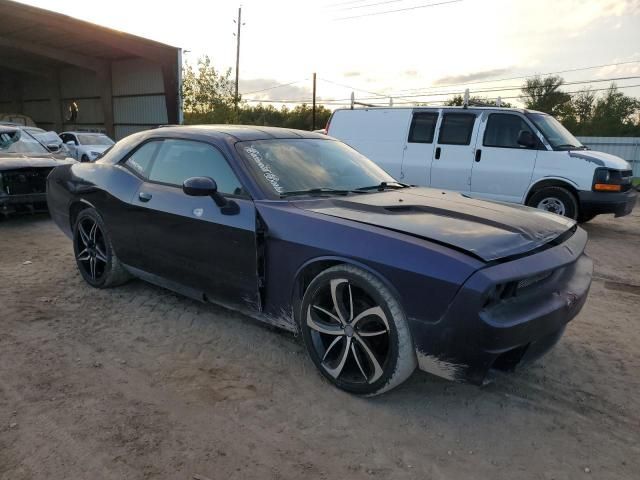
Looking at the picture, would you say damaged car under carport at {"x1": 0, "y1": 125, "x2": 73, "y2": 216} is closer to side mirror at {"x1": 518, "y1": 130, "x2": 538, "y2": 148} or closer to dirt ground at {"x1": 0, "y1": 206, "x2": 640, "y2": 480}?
dirt ground at {"x1": 0, "y1": 206, "x2": 640, "y2": 480}

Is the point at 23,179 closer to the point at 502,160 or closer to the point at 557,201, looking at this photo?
the point at 502,160

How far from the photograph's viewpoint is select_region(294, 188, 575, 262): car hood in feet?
8.36

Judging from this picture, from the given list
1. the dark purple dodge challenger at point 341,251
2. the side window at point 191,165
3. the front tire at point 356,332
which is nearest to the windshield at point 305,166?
the dark purple dodge challenger at point 341,251

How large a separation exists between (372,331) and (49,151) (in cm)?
786

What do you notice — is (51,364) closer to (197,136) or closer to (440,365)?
(197,136)

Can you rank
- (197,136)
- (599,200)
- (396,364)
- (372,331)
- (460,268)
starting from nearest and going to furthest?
(460,268), (396,364), (372,331), (197,136), (599,200)

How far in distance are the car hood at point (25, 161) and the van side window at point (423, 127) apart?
5.76 metres

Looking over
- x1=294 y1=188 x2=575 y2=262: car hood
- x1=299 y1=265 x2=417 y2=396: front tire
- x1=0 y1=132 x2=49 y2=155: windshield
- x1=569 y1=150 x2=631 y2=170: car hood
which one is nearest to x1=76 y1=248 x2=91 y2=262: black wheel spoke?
x1=294 y1=188 x2=575 y2=262: car hood

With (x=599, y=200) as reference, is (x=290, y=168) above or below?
above

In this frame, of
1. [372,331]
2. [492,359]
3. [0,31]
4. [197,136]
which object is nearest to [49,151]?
[197,136]

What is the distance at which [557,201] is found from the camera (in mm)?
7590

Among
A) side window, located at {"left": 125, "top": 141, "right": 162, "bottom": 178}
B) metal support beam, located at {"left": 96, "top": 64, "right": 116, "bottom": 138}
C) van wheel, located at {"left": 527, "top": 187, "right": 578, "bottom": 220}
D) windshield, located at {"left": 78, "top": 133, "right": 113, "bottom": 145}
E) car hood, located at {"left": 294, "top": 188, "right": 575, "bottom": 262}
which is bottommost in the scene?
van wheel, located at {"left": 527, "top": 187, "right": 578, "bottom": 220}

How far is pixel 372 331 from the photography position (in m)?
2.72

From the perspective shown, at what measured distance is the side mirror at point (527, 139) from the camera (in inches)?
298
